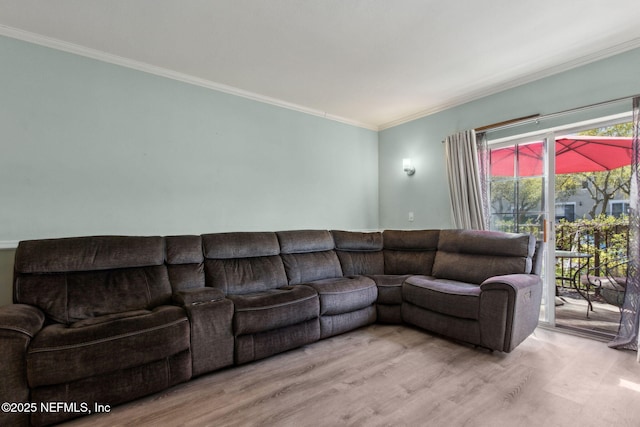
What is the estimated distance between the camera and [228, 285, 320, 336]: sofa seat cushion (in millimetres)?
2154

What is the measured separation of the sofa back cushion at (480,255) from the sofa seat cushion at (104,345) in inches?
102

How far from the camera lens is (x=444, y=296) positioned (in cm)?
260

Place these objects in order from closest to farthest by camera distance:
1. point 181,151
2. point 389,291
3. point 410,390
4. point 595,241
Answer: point 410,390, point 181,151, point 389,291, point 595,241

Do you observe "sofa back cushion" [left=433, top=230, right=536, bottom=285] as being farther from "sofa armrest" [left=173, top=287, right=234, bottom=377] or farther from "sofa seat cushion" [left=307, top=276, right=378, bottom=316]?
"sofa armrest" [left=173, top=287, right=234, bottom=377]

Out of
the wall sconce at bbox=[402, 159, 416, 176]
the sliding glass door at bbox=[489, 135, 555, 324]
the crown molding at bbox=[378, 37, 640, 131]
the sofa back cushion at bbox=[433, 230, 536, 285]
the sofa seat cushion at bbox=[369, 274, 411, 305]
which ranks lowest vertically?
the sofa seat cushion at bbox=[369, 274, 411, 305]

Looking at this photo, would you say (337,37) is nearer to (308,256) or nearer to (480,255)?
(308,256)

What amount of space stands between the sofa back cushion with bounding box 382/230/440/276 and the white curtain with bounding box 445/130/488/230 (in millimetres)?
376

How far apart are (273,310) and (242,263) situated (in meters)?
0.70

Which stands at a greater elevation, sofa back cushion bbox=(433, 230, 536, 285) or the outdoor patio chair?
sofa back cushion bbox=(433, 230, 536, 285)

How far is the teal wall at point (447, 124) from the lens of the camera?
2.52m

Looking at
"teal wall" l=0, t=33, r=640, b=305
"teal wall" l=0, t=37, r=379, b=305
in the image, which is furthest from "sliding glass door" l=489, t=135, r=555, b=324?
"teal wall" l=0, t=37, r=379, b=305

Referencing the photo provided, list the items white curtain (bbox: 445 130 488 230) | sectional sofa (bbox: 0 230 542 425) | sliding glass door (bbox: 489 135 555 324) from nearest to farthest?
sectional sofa (bbox: 0 230 542 425) < sliding glass door (bbox: 489 135 555 324) < white curtain (bbox: 445 130 488 230)

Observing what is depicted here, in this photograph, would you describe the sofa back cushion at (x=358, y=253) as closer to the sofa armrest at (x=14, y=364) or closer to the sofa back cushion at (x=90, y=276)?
the sofa back cushion at (x=90, y=276)

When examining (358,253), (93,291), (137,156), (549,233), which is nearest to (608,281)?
(549,233)
